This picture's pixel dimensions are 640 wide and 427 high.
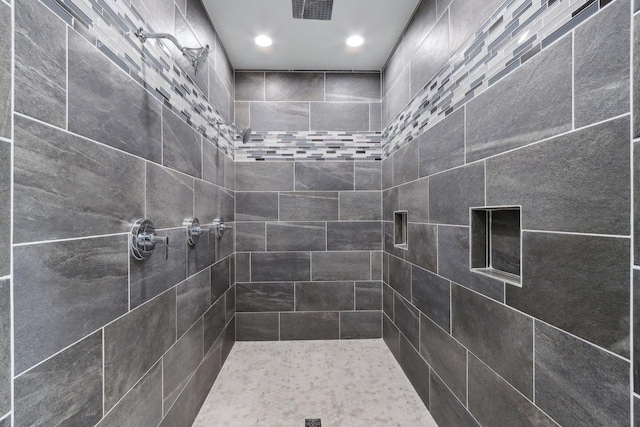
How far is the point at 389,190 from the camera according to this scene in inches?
90.5

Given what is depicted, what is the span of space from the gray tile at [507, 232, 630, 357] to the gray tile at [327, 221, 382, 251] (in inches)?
61.4

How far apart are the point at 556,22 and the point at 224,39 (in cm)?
197

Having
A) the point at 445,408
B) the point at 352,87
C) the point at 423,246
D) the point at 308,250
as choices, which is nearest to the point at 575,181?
the point at 423,246

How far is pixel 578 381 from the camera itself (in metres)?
0.75

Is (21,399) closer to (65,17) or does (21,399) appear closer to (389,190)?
(65,17)

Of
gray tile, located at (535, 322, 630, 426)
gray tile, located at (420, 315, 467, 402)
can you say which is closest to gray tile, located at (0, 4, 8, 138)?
gray tile, located at (535, 322, 630, 426)

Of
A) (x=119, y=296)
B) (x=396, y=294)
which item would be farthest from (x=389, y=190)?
(x=119, y=296)

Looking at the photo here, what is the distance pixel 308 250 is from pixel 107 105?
1812mm

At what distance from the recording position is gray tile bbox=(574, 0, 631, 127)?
0.64m

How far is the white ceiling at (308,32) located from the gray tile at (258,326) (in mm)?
2150

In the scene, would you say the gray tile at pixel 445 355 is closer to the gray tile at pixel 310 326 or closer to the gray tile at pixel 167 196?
the gray tile at pixel 310 326

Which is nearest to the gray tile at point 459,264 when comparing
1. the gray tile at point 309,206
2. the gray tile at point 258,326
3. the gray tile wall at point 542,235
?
the gray tile wall at point 542,235

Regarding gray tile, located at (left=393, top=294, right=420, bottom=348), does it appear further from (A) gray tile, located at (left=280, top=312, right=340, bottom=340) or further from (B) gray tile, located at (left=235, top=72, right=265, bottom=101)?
(B) gray tile, located at (left=235, top=72, right=265, bottom=101)

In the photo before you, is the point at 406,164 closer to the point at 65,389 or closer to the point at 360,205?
the point at 360,205
